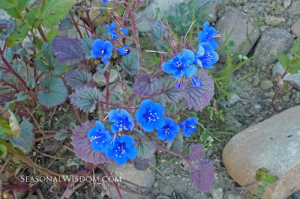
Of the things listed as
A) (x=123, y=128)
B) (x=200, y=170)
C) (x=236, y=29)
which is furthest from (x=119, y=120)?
(x=236, y=29)

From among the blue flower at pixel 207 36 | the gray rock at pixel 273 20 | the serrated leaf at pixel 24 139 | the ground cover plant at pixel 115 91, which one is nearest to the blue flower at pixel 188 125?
the ground cover plant at pixel 115 91

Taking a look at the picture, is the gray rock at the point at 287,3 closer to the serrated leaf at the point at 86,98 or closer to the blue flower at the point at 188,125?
the blue flower at the point at 188,125

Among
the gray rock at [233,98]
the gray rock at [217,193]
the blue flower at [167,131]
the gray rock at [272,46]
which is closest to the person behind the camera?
the blue flower at [167,131]

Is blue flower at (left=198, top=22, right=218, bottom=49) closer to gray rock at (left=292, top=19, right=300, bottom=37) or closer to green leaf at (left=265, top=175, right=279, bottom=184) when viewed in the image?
green leaf at (left=265, top=175, right=279, bottom=184)

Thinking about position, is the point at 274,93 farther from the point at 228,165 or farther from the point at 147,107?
the point at 147,107

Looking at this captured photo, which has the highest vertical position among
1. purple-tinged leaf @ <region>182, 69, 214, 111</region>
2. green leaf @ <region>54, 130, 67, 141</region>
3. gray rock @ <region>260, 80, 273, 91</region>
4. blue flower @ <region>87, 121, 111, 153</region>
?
purple-tinged leaf @ <region>182, 69, 214, 111</region>

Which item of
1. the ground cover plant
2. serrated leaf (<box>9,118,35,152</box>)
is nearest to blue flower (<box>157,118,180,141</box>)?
the ground cover plant

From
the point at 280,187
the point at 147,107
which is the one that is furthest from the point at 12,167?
the point at 280,187
